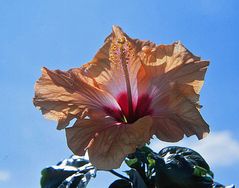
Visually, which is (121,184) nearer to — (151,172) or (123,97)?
(151,172)

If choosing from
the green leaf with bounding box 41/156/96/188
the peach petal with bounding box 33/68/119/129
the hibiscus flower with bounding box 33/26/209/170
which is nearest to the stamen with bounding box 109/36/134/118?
the hibiscus flower with bounding box 33/26/209/170

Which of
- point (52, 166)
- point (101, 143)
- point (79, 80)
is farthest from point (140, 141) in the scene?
point (52, 166)

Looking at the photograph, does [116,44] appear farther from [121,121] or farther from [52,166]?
[52,166]

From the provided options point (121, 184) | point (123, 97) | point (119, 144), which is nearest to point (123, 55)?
point (123, 97)

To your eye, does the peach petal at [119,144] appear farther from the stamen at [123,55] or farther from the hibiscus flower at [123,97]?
the stamen at [123,55]

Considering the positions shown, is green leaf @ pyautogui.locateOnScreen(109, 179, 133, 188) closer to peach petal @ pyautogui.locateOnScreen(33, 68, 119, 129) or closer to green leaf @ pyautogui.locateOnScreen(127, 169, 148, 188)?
green leaf @ pyautogui.locateOnScreen(127, 169, 148, 188)
